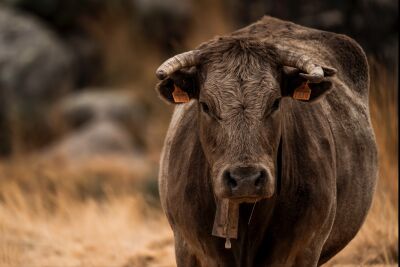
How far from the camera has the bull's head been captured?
5688mm

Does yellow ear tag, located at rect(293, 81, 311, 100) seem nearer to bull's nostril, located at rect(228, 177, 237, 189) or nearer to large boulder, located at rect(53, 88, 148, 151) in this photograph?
bull's nostril, located at rect(228, 177, 237, 189)

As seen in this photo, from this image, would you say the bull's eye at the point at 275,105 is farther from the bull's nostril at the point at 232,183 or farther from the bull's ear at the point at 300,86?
the bull's nostril at the point at 232,183

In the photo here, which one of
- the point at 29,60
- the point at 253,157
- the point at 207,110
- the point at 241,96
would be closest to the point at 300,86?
the point at 241,96

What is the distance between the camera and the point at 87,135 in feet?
75.7

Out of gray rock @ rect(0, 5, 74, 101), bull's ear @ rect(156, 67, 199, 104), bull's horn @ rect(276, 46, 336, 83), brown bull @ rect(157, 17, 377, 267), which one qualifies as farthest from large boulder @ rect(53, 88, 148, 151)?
bull's horn @ rect(276, 46, 336, 83)

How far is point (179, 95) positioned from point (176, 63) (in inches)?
9.9

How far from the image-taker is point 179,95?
6.33 meters

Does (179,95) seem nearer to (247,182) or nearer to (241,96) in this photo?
(241,96)

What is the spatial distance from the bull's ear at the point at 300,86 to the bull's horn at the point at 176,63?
540 millimetres

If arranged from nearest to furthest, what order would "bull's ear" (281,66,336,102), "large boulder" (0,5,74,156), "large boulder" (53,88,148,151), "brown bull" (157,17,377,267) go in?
"brown bull" (157,17,377,267)
"bull's ear" (281,66,336,102)
"large boulder" (0,5,74,156)
"large boulder" (53,88,148,151)

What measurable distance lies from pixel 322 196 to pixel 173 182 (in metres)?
0.96

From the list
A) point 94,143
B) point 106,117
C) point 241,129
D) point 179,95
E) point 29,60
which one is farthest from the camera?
point 29,60

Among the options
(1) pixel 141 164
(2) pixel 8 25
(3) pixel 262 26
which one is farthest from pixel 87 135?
(3) pixel 262 26

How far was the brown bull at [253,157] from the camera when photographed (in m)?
5.87
